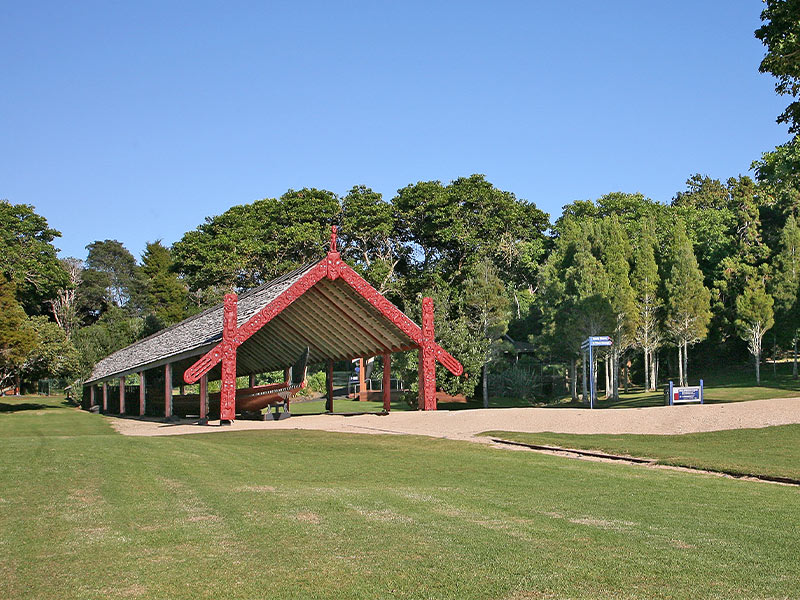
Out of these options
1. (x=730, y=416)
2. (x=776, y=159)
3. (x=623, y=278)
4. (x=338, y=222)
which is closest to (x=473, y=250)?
(x=338, y=222)

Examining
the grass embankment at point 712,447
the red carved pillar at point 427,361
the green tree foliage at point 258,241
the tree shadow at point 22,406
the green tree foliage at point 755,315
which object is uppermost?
the green tree foliage at point 258,241

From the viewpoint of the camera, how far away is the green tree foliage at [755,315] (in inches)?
2114

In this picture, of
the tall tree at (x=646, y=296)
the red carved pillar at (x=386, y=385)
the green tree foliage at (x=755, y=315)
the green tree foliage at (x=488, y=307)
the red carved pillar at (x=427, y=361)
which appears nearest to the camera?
the red carved pillar at (x=427, y=361)

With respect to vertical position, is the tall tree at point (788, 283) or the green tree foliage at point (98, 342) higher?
the tall tree at point (788, 283)

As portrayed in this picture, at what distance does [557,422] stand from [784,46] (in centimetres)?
1370

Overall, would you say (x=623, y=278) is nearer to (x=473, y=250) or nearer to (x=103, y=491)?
(x=473, y=250)

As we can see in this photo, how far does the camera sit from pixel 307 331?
120 feet

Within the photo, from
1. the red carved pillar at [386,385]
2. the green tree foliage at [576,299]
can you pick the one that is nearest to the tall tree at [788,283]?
the green tree foliage at [576,299]

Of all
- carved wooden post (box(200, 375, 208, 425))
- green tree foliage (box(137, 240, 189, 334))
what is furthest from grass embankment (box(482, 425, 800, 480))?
green tree foliage (box(137, 240, 189, 334))

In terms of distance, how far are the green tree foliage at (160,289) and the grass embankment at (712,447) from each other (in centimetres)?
6784

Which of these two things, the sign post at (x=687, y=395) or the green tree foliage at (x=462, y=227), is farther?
the green tree foliage at (x=462, y=227)

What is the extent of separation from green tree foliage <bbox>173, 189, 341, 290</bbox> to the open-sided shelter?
23775mm

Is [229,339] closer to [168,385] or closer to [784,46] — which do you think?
[168,385]

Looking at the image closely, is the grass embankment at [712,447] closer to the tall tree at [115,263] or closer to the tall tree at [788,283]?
the tall tree at [788,283]
